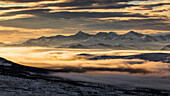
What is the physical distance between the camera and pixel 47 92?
71812 mm

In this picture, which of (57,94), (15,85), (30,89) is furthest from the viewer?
(15,85)

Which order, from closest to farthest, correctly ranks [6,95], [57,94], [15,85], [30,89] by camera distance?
[6,95] → [57,94] → [30,89] → [15,85]

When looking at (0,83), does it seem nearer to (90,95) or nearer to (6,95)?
(6,95)

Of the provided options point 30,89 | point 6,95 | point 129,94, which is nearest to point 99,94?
point 129,94

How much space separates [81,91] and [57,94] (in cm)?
1019

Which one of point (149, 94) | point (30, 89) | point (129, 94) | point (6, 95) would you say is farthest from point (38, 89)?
point (149, 94)

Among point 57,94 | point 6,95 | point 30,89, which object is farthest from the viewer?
point 30,89

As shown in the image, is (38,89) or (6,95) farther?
(38,89)

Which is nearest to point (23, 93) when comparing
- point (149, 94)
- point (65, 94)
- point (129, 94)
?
point (65, 94)

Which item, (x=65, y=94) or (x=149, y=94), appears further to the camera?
(x=149, y=94)

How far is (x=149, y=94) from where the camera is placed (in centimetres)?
7969

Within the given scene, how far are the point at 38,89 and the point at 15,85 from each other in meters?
9.02

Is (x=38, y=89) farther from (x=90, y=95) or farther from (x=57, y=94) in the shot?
(x=90, y=95)

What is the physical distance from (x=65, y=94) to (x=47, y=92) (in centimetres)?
499
